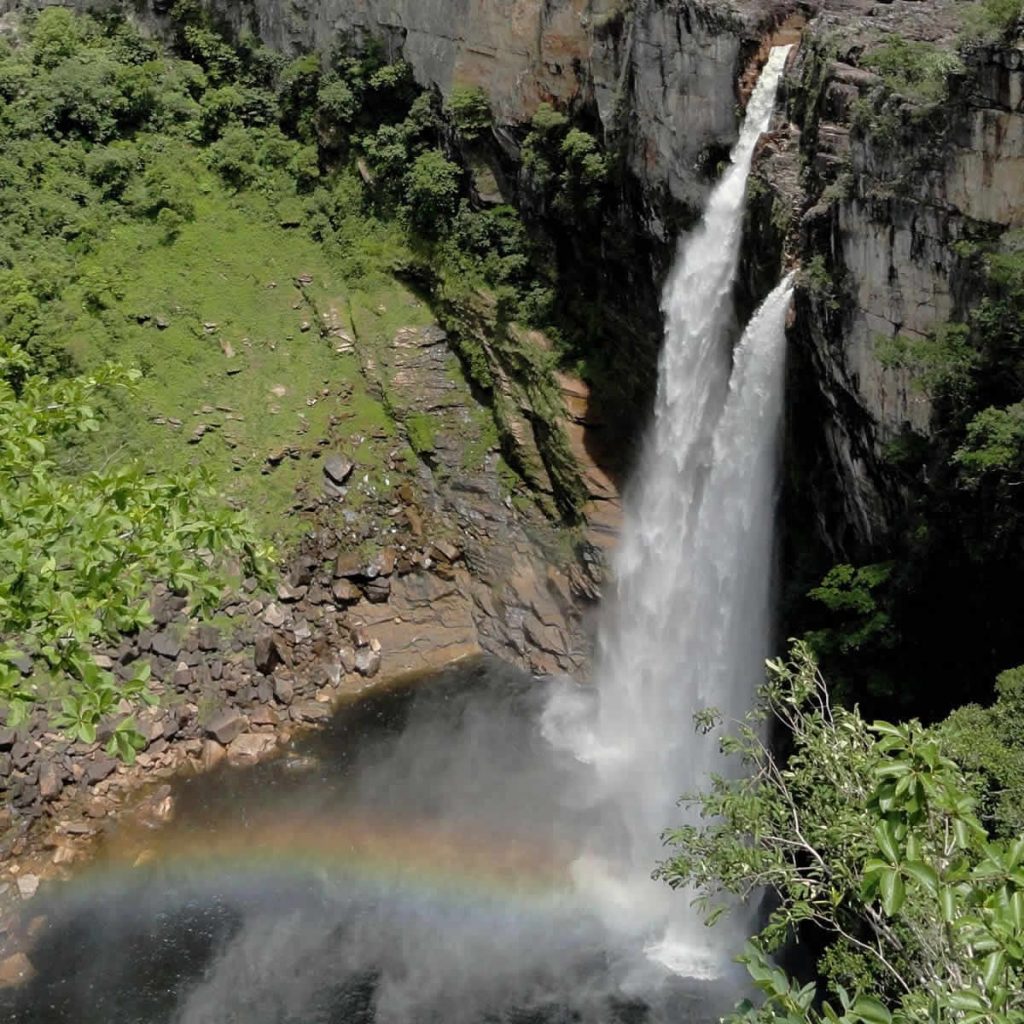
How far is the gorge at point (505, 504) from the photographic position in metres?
9.55

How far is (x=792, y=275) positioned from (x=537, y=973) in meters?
11.6

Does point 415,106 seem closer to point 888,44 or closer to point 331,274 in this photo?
point 331,274

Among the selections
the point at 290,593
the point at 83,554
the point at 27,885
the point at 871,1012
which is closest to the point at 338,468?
the point at 290,593

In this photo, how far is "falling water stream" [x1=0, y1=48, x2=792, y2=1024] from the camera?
17.1 metres

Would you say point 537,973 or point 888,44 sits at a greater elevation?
point 888,44

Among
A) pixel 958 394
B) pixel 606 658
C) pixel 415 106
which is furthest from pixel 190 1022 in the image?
pixel 415 106

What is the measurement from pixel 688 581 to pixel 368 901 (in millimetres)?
8277

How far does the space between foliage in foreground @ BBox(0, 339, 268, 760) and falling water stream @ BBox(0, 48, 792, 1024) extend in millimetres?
10408

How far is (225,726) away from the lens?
22203 mm

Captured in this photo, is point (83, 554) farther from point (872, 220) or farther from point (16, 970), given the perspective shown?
point (16, 970)

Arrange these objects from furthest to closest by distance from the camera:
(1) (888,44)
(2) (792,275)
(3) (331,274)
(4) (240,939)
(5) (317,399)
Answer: (3) (331,274)
(5) (317,399)
(4) (240,939)
(2) (792,275)
(1) (888,44)

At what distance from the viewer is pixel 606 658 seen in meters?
23.9

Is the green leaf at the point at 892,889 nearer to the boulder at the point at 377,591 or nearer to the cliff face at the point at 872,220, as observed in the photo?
the cliff face at the point at 872,220

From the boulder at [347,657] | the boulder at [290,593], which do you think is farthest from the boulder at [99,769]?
the boulder at [347,657]
